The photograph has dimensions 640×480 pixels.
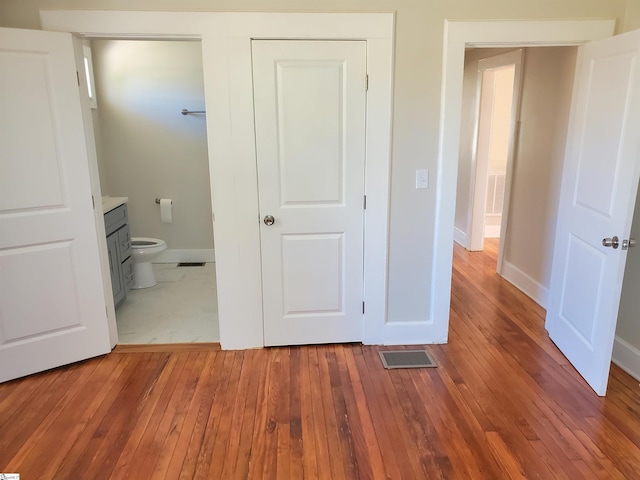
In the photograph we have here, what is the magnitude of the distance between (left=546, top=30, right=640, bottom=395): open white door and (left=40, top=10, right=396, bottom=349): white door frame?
46.0 inches

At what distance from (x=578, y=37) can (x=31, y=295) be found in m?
3.61

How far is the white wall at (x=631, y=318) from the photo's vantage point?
277 centimetres

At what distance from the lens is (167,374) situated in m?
2.82

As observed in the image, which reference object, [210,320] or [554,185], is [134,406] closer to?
[210,320]

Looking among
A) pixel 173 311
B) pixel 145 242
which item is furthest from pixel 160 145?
pixel 173 311

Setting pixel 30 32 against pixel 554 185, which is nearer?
pixel 30 32

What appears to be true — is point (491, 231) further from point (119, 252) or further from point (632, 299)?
point (119, 252)

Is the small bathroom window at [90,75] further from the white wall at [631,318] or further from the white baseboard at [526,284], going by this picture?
the white wall at [631,318]

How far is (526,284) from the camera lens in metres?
4.14

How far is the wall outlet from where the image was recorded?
2.93 meters

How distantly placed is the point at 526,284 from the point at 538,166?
105cm

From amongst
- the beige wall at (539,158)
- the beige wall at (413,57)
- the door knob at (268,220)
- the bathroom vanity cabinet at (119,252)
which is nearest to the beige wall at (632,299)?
the beige wall at (539,158)

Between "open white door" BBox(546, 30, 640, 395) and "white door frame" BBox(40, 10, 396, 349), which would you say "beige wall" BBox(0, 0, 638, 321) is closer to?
"white door frame" BBox(40, 10, 396, 349)

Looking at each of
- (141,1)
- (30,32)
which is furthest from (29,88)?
(141,1)
